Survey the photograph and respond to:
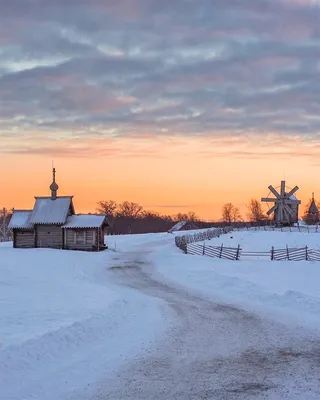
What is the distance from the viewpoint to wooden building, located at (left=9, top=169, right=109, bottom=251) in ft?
170

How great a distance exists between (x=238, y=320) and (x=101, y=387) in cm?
792

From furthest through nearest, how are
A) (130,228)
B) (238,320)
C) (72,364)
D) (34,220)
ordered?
(130,228) → (34,220) → (238,320) → (72,364)

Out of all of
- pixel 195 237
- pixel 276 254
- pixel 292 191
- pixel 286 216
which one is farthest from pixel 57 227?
pixel 292 191

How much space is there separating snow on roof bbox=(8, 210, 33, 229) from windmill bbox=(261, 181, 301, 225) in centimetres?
4395

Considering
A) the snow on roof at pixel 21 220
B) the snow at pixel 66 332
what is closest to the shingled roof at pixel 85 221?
the snow on roof at pixel 21 220

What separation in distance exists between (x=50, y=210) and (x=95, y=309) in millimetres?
37665

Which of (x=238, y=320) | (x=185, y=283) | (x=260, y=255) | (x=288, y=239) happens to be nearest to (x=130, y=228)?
(x=288, y=239)

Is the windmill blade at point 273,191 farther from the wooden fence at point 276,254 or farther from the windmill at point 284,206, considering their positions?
the wooden fence at point 276,254

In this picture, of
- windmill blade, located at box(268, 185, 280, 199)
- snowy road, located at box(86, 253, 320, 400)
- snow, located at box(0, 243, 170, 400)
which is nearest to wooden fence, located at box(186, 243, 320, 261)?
snow, located at box(0, 243, 170, 400)

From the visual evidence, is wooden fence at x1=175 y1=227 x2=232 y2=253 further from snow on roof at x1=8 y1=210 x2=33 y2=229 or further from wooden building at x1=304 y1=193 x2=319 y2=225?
wooden building at x1=304 y1=193 x2=319 y2=225

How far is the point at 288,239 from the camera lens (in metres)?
65.4

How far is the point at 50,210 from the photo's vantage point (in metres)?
53.6

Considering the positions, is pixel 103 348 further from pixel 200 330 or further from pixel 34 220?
pixel 34 220

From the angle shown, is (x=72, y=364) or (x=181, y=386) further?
(x=72, y=364)
